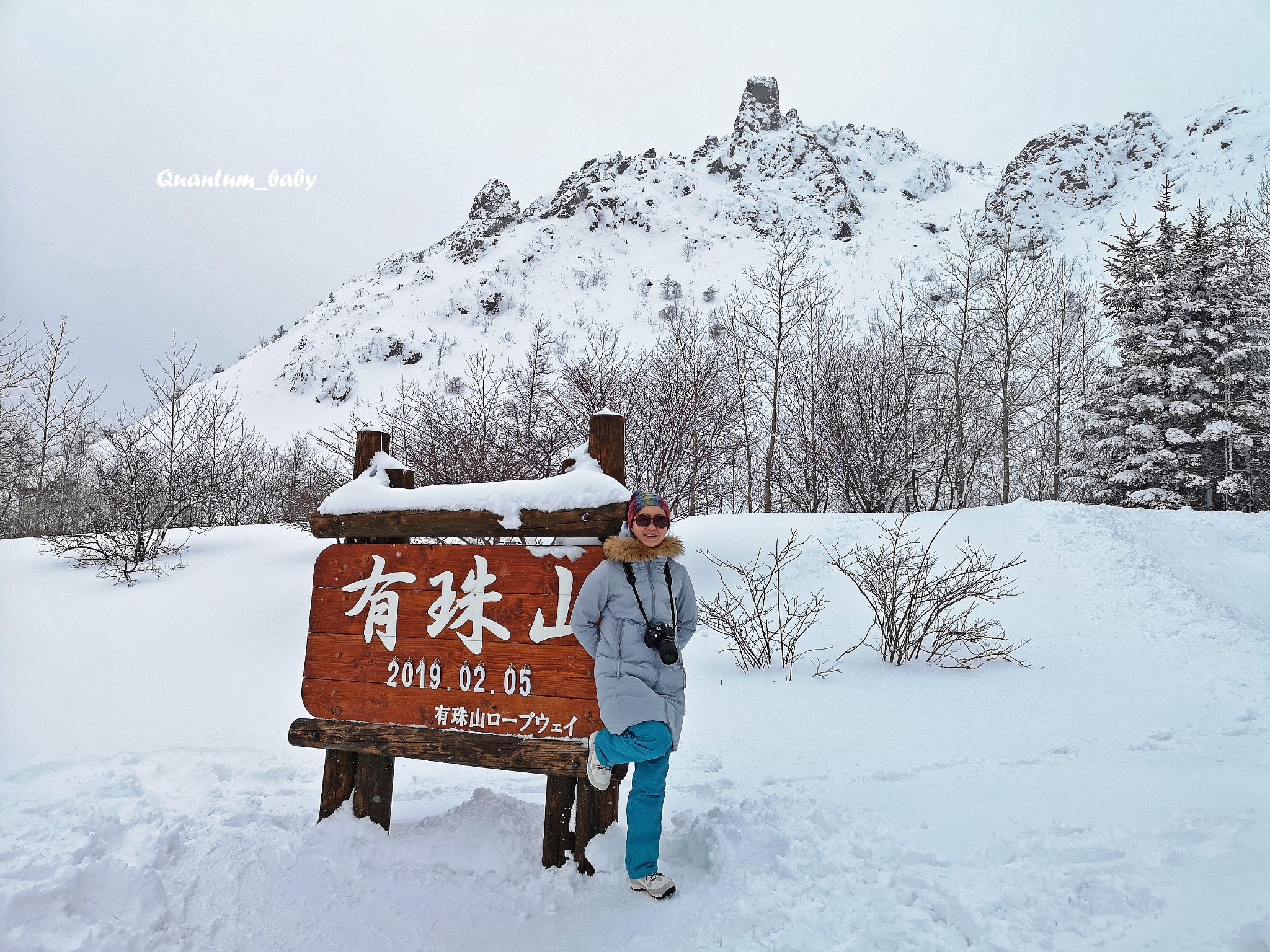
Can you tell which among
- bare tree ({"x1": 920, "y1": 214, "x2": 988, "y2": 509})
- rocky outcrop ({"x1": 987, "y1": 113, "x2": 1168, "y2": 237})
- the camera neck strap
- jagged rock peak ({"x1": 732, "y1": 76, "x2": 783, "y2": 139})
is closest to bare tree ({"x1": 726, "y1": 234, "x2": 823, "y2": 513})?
bare tree ({"x1": 920, "y1": 214, "x2": 988, "y2": 509})

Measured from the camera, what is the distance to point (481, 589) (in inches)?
114

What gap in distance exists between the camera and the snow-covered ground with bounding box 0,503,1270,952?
2240 mm

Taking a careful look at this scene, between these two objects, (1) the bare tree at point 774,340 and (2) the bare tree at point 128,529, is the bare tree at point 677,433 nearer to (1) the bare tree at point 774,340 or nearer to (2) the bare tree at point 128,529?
(1) the bare tree at point 774,340

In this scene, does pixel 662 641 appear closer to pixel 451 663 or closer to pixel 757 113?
pixel 451 663

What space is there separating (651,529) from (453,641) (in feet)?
3.72

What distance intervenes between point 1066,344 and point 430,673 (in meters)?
22.4

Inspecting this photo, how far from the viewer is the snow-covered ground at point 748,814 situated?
224cm

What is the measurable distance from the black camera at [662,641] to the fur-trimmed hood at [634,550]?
11.0 inches

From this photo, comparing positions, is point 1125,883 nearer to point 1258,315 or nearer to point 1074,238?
point 1258,315

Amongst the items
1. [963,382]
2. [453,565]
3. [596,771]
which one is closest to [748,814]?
[596,771]

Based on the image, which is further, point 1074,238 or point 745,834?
point 1074,238

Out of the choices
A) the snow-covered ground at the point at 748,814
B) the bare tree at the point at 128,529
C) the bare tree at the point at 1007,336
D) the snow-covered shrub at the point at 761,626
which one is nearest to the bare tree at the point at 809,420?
the bare tree at the point at 1007,336

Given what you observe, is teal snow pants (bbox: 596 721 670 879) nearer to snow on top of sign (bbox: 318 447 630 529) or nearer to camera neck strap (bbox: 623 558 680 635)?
camera neck strap (bbox: 623 558 680 635)

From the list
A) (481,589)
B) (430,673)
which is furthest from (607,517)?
(430,673)
